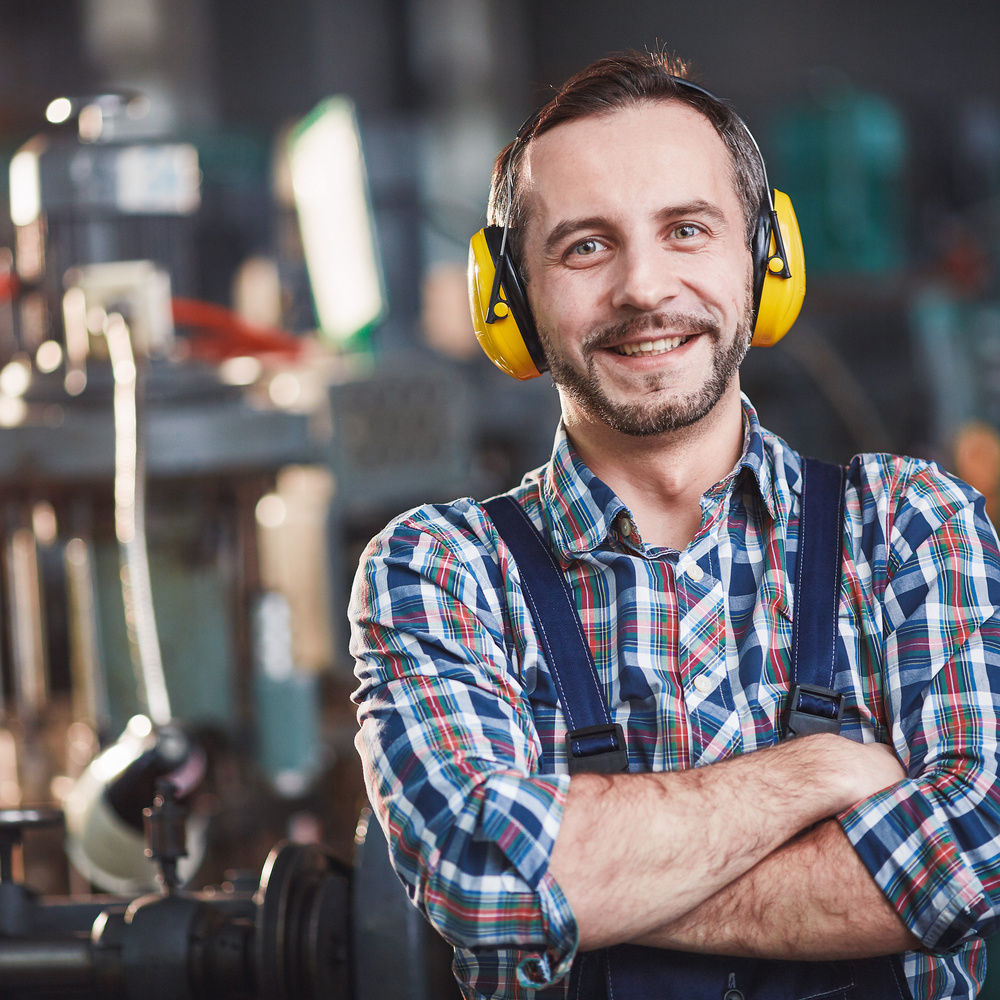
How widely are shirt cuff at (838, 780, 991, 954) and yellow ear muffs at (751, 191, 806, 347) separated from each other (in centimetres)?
49

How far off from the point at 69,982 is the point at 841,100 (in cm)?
579

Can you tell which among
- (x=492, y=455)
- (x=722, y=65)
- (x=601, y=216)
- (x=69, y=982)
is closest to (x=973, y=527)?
(x=601, y=216)

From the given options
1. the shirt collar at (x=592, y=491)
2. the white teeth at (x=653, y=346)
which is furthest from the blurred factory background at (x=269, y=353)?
the shirt collar at (x=592, y=491)

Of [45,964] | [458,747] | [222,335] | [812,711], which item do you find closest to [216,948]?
[45,964]

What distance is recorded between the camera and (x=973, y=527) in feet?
3.62

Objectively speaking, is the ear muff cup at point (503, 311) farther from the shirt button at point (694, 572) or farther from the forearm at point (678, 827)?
the forearm at point (678, 827)

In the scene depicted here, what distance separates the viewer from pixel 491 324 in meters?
1.20

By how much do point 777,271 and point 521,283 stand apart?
0.27 metres

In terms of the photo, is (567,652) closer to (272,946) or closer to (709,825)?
(709,825)

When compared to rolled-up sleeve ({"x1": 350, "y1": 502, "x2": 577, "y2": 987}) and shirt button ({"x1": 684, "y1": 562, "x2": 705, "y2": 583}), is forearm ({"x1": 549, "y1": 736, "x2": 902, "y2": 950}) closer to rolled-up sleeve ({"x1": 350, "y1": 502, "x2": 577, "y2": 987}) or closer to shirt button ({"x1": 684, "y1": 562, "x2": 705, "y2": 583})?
rolled-up sleeve ({"x1": 350, "y1": 502, "x2": 577, "y2": 987})

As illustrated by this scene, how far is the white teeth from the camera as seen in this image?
3.67 feet

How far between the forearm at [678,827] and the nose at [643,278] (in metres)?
0.44

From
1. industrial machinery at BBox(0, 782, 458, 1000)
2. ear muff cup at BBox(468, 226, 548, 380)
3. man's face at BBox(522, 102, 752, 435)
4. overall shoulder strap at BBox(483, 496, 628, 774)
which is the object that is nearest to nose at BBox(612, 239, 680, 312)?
man's face at BBox(522, 102, 752, 435)

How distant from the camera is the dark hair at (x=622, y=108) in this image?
1.17m
